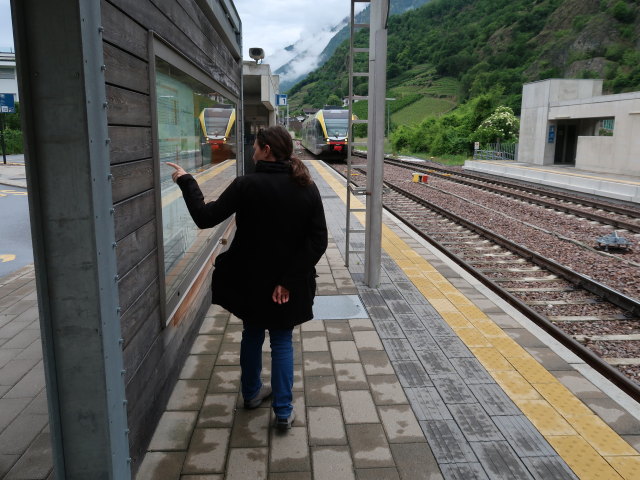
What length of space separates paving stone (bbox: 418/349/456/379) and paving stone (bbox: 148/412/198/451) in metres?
1.72

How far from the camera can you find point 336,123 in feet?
94.7

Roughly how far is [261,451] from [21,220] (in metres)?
9.73

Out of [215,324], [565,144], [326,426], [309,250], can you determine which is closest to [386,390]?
[326,426]

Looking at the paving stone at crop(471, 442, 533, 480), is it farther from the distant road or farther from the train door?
the train door

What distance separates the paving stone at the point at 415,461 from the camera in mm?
2854

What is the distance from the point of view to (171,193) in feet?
12.6

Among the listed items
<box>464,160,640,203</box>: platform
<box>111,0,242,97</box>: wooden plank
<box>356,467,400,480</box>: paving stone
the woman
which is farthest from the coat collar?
<box>464,160,640,203</box>: platform

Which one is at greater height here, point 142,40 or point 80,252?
point 142,40

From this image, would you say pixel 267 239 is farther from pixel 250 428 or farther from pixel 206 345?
pixel 206 345

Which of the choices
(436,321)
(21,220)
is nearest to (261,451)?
(436,321)

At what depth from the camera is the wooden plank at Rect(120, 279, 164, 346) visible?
2613 mm

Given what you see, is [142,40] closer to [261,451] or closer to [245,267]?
[245,267]

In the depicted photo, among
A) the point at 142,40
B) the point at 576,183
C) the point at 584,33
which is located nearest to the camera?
the point at 142,40

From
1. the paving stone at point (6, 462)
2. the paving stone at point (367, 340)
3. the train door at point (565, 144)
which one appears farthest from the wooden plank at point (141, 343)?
the train door at point (565, 144)
